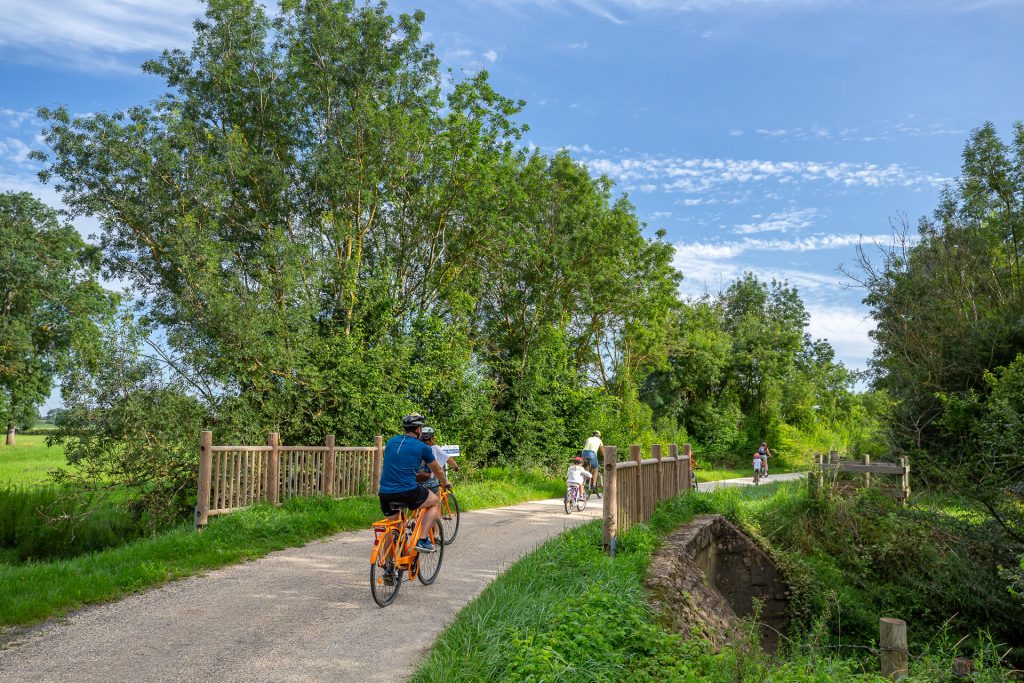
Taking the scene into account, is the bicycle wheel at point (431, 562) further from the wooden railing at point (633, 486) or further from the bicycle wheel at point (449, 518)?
the wooden railing at point (633, 486)

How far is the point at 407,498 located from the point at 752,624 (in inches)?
144

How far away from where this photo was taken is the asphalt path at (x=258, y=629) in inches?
206

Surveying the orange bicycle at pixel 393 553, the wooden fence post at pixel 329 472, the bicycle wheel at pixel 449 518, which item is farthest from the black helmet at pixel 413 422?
the wooden fence post at pixel 329 472

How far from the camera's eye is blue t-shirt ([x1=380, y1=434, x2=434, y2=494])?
7348mm

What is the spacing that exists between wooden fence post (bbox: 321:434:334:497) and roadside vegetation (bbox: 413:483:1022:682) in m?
5.88

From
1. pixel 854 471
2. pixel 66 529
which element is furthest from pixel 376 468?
pixel 854 471

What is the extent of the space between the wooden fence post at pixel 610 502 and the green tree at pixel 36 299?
29.2 meters

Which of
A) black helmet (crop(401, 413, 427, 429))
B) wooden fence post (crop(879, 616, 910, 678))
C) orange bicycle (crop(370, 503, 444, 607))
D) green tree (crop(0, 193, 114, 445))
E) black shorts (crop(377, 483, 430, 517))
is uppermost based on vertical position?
green tree (crop(0, 193, 114, 445))

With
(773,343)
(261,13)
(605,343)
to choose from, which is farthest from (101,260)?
(773,343)

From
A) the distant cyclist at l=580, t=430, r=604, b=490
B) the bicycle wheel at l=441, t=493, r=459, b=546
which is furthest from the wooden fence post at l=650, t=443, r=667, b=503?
the distant cyclist at l=580, t=430, r=604, b=490

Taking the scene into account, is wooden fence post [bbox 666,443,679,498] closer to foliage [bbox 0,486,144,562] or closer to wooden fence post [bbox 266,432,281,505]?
wooden fence post [bbox 266,432,281,505]

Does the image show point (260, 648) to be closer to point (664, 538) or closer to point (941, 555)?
point (664, 538)

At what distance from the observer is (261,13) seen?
802 inches

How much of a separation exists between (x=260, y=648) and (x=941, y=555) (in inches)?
419
